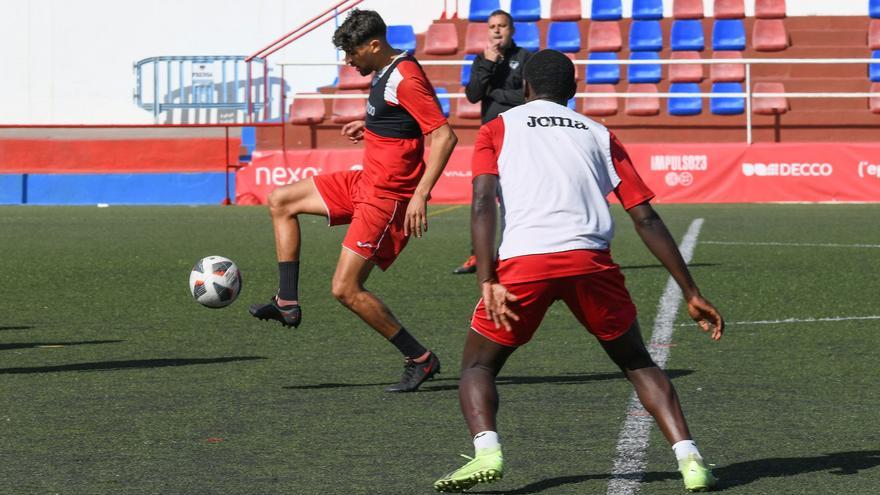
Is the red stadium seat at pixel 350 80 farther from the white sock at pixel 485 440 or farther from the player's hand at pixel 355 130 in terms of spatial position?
the white sock at pixel 485 440

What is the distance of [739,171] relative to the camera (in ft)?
80.0

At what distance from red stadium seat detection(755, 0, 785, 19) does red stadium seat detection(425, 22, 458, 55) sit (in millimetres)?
5621

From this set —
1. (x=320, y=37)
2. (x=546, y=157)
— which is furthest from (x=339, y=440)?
(x=320, y=37)

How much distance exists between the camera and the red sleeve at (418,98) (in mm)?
7273

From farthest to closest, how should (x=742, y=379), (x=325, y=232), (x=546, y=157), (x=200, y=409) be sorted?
(x=325, y=232) < (x=742, y=379) < (x=200, y=409) < (x=546, y=157)

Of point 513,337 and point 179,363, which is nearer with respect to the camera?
point 513,337

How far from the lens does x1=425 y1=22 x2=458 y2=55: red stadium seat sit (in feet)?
93.8

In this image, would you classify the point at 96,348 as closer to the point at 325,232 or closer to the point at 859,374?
the point at 859,374

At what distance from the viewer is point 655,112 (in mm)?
26812

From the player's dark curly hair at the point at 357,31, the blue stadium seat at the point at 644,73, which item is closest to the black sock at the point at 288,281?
the player's dark curly hair at the point at 357,31

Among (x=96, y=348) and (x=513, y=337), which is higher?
(x=513, y=337)

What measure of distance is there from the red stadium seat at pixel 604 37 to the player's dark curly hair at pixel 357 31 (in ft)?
69.5

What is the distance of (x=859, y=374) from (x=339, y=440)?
9.67 ft

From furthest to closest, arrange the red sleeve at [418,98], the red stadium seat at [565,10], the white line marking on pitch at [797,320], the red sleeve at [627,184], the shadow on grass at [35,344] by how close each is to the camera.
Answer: the red stadium seat at [565,10]
the white line marking on pitch at [797,320]
the shadow on grass at [35,344]
the red sleeve at [418,98]
the red sleeve at [627,184]
